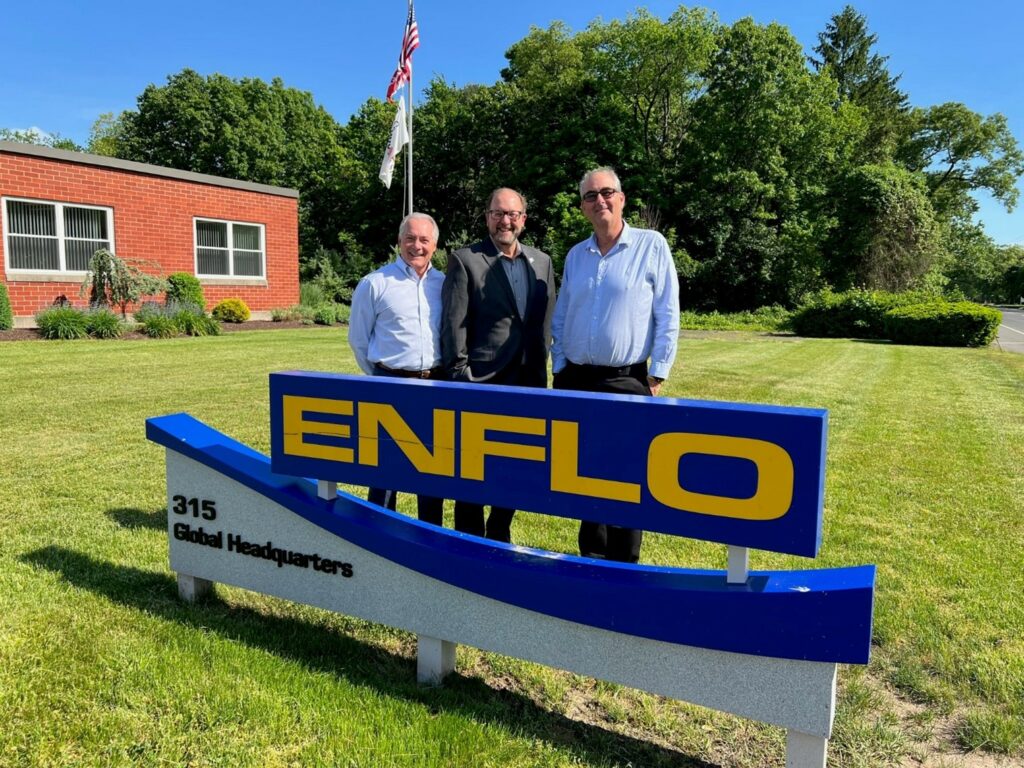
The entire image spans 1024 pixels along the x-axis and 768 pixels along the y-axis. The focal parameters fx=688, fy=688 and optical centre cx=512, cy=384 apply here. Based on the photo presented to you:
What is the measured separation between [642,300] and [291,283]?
71.5ft

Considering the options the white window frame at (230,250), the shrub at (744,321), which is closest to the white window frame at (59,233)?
the white window frame at (230,250)

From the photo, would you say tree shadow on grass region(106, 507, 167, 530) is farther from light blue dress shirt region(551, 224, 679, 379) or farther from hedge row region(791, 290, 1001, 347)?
hedge row region(791, 290, 1001, 347)

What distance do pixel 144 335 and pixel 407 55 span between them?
9.47 meters

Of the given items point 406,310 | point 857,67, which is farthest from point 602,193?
point 857,67

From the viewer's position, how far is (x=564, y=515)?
2.43 meters

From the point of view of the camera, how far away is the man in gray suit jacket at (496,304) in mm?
3244

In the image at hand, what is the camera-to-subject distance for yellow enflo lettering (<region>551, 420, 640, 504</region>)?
2293mm

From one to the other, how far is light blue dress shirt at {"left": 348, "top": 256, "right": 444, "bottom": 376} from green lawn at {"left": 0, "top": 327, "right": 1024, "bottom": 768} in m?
1.29

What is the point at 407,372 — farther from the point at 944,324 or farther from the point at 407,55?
the point at 944,324

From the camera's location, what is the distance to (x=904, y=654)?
2.96 m

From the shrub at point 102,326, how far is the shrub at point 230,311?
4448 millimetres

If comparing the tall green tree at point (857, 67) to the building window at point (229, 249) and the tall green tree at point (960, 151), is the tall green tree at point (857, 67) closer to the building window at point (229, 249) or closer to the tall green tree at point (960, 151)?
the tall green tree at point (960, 151)

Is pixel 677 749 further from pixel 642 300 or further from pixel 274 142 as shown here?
pixel 274 142

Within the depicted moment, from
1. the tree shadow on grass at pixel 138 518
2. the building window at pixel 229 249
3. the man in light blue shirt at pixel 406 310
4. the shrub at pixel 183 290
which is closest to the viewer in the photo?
the man in light blue shirt at pixel 406 310
